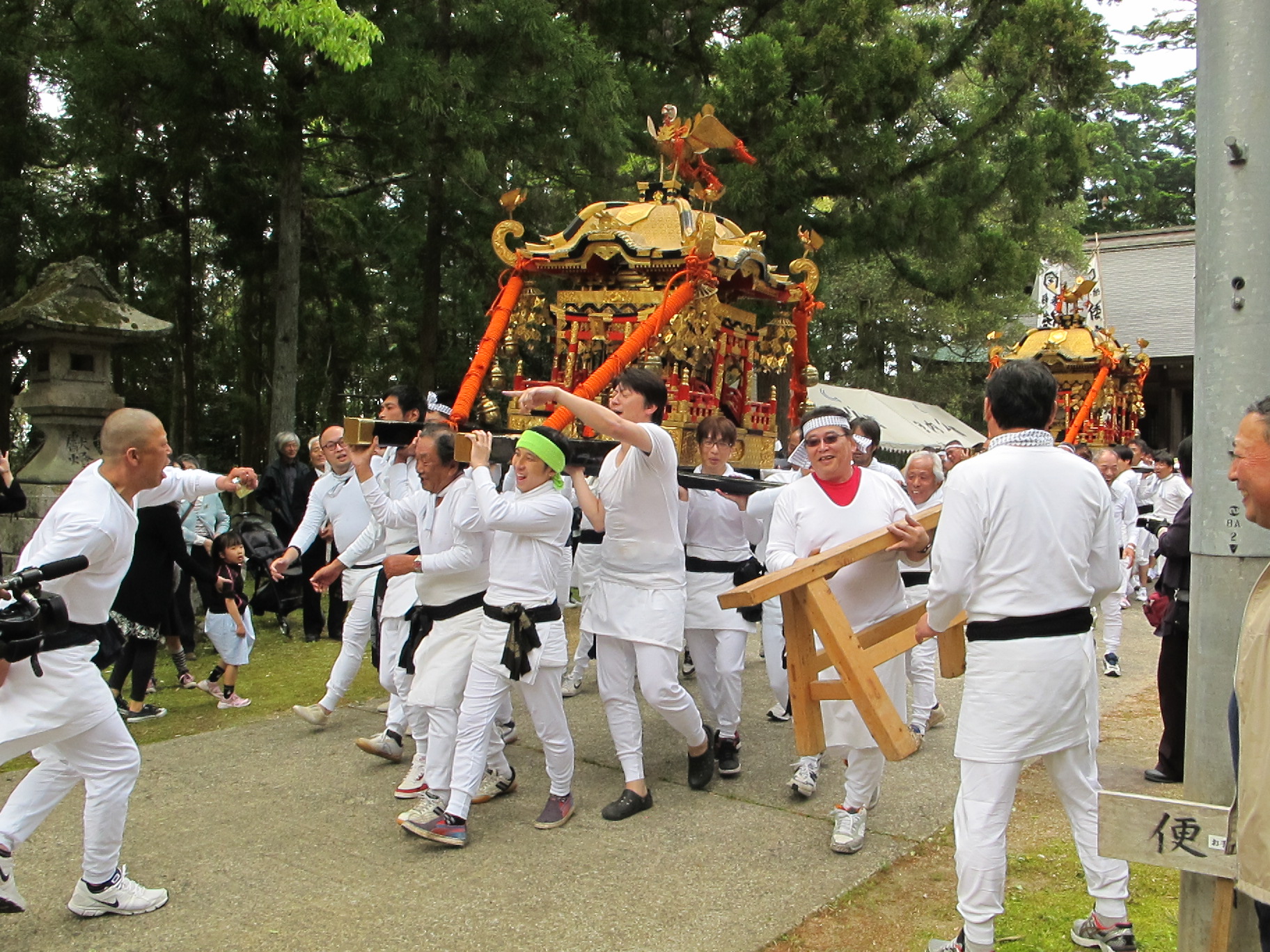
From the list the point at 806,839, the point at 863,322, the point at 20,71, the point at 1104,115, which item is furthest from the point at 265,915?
the point at 1104,115

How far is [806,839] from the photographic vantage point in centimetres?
440

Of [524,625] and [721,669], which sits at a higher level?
[524,625]

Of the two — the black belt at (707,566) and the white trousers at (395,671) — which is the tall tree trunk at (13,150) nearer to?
the white trousers at (395,671)

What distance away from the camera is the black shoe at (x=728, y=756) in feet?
17.3

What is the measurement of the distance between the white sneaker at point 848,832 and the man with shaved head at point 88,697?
2529 millimetres

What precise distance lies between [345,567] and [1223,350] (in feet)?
15.3

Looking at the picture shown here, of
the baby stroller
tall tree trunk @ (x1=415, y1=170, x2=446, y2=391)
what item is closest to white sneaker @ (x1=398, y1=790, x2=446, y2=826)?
the baby stroller

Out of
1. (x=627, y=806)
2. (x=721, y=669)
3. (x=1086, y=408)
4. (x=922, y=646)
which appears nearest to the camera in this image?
(x=627, y=806)

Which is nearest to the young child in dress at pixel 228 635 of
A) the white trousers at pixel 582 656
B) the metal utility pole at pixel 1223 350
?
the white trousers at pixel 582 656

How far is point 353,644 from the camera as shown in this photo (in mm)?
6000

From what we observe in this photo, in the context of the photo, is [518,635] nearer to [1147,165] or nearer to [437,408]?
[437,408]

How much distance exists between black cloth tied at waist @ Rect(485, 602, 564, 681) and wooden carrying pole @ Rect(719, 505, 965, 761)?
93cm

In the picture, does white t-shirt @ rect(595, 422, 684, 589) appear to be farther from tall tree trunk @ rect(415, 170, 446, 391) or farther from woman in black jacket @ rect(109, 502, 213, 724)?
tall tree trunk @ rect(415, 170, 446, 391)

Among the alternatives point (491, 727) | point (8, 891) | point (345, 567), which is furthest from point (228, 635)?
point (8, 891)
